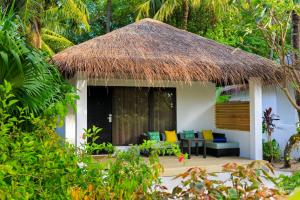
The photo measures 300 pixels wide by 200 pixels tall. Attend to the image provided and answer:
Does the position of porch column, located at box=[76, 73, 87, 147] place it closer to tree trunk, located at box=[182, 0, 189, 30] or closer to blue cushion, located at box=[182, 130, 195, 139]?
blue cushion, located at box=[182, 130, 195, 139]

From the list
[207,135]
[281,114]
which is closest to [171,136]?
[207,135]

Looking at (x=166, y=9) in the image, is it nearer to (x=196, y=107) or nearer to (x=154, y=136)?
(x=196, y=107)

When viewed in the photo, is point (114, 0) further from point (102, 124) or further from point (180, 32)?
point (102, 124)

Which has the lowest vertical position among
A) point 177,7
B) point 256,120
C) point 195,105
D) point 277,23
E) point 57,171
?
point 57,171

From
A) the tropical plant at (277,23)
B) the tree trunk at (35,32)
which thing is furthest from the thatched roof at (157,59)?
the tropical plant at (277,23)

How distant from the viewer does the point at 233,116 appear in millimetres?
11406

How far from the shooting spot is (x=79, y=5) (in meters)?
14.5

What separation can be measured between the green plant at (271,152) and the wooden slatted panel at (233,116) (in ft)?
3.19

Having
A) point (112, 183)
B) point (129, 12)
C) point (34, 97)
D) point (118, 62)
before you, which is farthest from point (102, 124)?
point (129, 12)

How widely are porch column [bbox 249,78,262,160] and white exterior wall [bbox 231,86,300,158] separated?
3.17ft

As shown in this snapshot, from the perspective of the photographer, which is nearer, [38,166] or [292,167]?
[38,166]

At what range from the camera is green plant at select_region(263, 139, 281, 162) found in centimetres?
1109

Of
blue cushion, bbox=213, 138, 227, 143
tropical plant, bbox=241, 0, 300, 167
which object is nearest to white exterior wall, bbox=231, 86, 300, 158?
blue cushion, bbox=213, 138, 227, 143

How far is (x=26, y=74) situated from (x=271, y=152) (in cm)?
836
